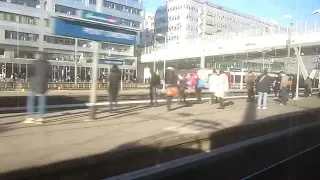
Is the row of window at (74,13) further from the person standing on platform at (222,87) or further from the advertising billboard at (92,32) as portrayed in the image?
the person standing on platform at (222,87)

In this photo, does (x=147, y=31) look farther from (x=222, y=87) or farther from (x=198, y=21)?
(x=222, y=87)

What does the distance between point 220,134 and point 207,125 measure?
3.31ft

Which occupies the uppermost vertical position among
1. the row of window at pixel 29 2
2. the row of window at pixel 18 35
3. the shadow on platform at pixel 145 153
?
the row of window at pixel 29 2

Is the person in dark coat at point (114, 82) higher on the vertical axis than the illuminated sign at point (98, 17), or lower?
lower

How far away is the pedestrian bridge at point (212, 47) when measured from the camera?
820cm

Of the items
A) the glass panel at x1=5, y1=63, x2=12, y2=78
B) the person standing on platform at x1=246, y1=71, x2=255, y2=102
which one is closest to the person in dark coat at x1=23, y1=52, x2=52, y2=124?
the glass panel at x1=5, y1=63, x2=12, y2=78

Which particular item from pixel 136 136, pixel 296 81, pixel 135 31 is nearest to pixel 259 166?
pixel 136 136

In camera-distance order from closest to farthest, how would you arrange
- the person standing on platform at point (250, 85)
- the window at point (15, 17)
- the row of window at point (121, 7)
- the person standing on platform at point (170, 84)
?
1. the window at point (15, 17)
2. the row of window at point (121, 7)
3. the person standing on platform at point (170, 84)
4. the person standing on platform at point (250, 85)

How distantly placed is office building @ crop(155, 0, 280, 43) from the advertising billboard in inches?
31.0

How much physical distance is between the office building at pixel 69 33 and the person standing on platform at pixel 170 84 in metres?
2.25

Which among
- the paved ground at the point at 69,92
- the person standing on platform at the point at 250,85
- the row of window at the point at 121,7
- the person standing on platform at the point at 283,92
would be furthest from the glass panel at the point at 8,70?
the person standing on platform at the point at 283,92

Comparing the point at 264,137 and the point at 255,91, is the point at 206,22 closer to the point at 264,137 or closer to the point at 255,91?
the point at 264,137

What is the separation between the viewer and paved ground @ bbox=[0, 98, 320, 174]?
5.07 m

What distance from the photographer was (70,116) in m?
8.41
